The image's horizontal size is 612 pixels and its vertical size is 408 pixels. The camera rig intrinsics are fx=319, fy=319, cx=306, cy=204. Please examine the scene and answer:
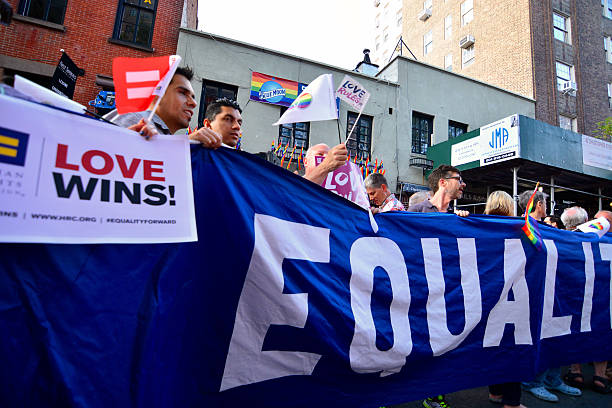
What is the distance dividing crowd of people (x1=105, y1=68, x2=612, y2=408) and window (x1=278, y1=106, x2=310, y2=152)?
748cm

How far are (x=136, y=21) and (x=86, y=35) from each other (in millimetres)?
1536

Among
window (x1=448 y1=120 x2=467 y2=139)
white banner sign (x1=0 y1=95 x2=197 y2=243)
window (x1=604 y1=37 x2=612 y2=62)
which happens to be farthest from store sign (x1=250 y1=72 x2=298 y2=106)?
window (x1=604 y1=37 x2=612 y2=62)

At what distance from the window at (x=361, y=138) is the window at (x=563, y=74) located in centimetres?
1208

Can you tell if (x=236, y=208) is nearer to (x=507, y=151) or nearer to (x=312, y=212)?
(x=312, y=212)

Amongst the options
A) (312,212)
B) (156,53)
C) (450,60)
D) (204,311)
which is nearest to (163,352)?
(204,311)

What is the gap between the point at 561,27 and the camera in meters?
17.5

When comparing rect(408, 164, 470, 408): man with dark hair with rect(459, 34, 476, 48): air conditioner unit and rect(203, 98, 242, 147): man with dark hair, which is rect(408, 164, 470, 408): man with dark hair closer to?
rect(203, 98, 242, 147): man with dark hair

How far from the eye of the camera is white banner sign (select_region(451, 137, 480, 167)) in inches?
420

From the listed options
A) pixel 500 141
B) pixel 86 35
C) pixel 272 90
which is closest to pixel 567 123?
pixel 500 141

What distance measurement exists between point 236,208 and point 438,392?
2.06 m

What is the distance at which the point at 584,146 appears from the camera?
37.3ft

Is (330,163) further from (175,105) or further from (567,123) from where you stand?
(567,123)

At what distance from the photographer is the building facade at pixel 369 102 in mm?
10508

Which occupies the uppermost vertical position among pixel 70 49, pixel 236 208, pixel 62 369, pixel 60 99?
pixel 70 49
